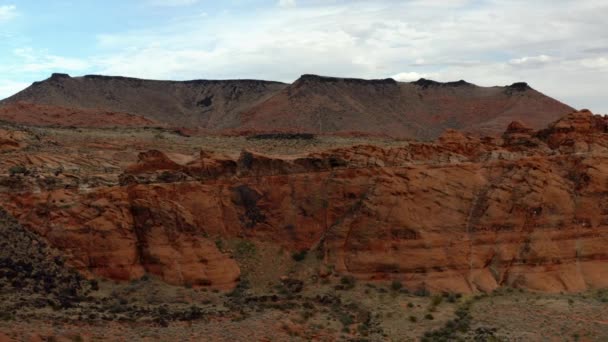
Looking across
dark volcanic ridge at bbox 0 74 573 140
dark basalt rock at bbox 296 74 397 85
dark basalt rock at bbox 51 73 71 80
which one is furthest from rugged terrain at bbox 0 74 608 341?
dark basalt rock at bbox 51 73 71 80

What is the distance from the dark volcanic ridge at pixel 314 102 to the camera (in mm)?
101625

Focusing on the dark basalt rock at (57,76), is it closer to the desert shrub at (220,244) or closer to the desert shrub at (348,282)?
the desert shrub at (220,244)

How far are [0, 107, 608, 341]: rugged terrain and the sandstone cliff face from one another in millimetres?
53

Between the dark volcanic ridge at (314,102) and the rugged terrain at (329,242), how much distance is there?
61620 millimetres

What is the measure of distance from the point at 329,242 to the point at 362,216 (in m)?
1.54

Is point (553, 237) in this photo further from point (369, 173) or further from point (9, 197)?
point (9, 197)

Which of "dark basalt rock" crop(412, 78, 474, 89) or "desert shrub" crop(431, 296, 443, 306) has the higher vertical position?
"dark basalt rock" crop(412, 78, 474, 89)

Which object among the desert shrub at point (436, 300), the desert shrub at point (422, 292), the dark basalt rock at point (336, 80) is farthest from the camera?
the dark basalt rock at point (336, 80)

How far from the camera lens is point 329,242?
3138 cm

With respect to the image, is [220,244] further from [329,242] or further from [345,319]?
[345,319]

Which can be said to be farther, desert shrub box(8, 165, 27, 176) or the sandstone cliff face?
desert shrub box(8, 165, 27, 176)

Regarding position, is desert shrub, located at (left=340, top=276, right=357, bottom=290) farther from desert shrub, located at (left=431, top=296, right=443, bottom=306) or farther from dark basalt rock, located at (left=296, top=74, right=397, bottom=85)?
dark basalt rock, located at (left=296, top=74, right=397, bottom=85)

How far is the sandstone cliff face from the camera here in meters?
29.8

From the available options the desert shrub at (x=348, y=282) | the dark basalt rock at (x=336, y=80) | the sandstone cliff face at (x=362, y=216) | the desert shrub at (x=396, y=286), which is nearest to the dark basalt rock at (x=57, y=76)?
the dark basalt rock at (x=336, y=80)
